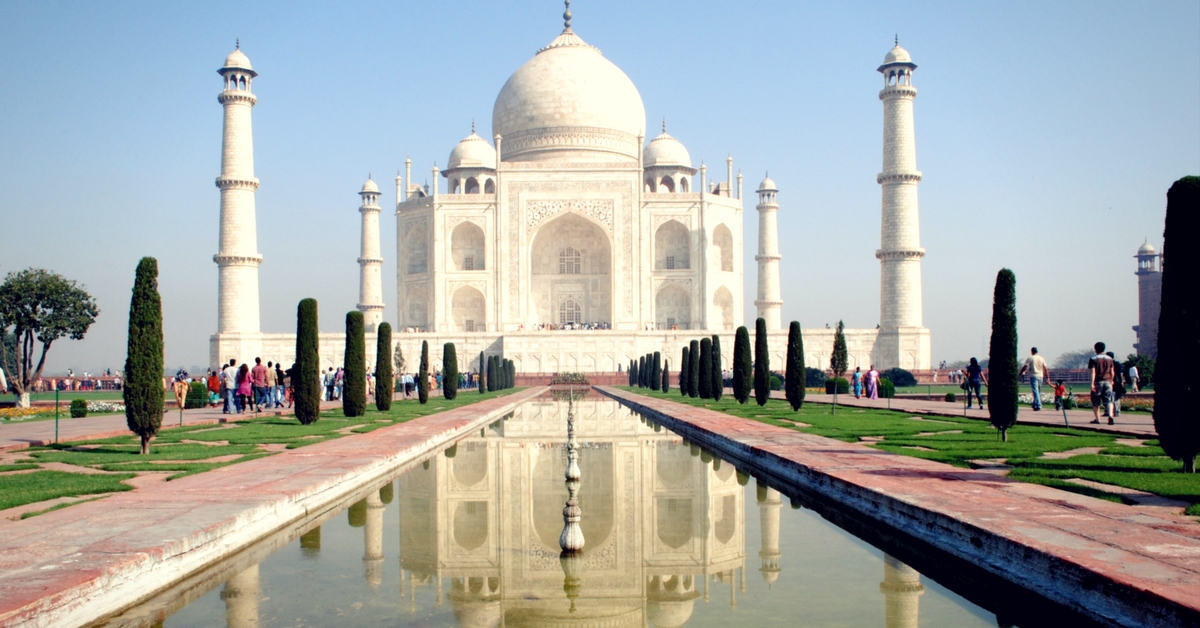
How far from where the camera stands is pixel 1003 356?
767 centimetres

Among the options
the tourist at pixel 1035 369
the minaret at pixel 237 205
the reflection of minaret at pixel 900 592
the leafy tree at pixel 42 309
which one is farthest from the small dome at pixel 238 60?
the reflection of minaret at pixel 900 592

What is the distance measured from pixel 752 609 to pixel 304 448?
16.6ft

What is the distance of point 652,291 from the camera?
3103 cm

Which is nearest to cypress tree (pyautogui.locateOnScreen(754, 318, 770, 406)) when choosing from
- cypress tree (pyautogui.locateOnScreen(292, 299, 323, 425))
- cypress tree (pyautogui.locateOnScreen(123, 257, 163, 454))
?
cypress tree (pyautogui.locateOnScreen(292, 299, 323, 425))

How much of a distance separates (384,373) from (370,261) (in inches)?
839

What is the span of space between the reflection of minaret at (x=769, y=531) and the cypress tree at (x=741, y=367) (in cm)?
879

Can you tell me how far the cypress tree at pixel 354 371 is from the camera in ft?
37.8

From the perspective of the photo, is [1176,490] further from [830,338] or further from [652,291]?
[652,291]

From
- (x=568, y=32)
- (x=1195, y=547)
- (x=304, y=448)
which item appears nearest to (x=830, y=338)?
(x=568, y=32)

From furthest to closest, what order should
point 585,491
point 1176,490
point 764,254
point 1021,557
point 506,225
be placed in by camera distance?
point 764,254 < point 506,225 < point 585,491 < point 1176,490 < point 1021,557

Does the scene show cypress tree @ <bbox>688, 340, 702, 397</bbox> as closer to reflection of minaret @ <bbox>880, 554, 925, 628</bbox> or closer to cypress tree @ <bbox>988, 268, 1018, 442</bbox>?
cypress tree @ <bbox>988, 268, 1018, 442</bbox>

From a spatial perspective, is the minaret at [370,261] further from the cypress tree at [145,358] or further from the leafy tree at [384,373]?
the cypress tree at [145,358]

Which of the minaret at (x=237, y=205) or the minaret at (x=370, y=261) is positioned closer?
the minaret at (x=237, y=205)

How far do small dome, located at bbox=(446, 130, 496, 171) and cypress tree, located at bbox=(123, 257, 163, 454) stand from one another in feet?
88.2
